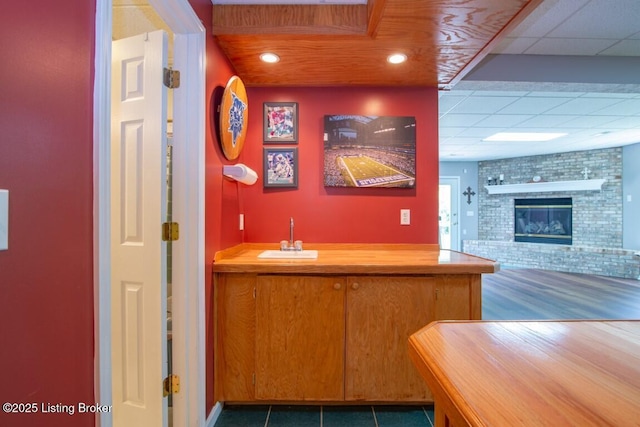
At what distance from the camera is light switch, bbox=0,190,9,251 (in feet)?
1.85

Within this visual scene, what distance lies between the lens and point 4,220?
57 cm

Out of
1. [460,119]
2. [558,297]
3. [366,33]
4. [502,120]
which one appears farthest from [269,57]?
[558,297]

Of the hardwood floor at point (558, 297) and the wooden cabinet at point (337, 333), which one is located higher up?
the wooden cabinet at point (337, 333)

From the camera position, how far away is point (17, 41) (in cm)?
60

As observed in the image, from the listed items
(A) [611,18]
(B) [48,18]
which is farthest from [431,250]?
(B) [48,18]

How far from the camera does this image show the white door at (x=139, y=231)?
4.63 feet

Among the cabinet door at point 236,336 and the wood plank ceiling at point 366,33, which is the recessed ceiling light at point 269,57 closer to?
the wood plank ceiling at point 366,33

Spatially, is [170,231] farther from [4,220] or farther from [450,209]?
[450,209]

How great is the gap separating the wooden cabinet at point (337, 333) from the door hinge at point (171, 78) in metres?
1.03

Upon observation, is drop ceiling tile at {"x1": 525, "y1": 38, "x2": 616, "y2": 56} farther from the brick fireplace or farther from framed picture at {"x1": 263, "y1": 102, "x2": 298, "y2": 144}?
the brick fireplace

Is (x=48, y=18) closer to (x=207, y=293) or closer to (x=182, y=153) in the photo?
(x=182, y=153)

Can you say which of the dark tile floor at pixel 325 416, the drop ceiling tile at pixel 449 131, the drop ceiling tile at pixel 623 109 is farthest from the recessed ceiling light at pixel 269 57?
the drop ceiling tile at pixel 623 109

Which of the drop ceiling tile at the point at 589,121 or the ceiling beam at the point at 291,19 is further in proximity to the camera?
the drop ceiling tile at the point at 589,121

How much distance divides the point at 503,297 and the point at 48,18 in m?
5.23
